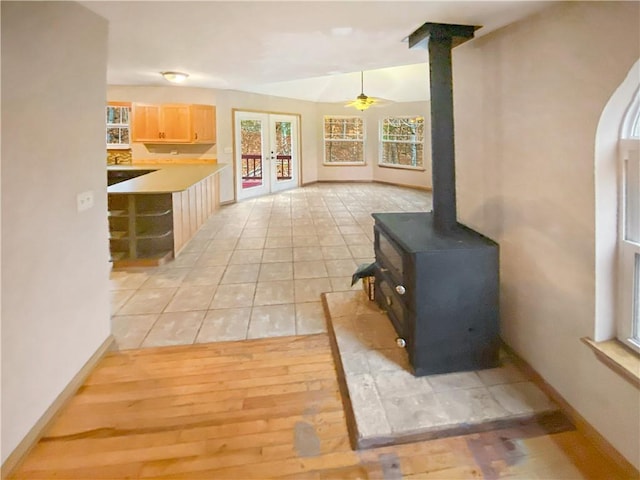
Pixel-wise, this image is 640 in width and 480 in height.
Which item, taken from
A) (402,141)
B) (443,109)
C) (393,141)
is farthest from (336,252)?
(393,141)

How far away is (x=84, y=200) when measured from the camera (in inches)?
92.0

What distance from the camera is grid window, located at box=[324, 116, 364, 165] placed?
37.3 ft

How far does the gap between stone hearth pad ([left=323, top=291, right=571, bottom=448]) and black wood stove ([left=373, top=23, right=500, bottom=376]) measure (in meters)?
0.10

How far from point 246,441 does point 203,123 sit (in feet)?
22.6

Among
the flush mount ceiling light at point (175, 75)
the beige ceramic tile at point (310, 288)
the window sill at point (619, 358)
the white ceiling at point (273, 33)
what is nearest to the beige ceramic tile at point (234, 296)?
the beige ceramic tile at point (310, 288)

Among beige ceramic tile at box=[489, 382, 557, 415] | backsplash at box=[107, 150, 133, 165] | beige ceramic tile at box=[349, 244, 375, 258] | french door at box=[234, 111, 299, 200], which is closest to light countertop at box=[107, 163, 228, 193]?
beige ceramic tile at box=[349, 244, 375, 258]

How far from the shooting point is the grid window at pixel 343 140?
1137cm

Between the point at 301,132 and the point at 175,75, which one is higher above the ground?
the point at 301,132

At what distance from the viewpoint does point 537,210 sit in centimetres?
215

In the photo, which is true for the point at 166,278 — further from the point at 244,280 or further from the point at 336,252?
the point at 336,252

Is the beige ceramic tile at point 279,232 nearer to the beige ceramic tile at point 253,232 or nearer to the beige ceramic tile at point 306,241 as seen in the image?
the beige ceramic tile at point 253,232

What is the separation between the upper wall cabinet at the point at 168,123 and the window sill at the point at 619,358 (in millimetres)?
7263

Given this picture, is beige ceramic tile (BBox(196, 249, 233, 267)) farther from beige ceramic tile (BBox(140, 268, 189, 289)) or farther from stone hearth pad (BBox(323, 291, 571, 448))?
stone hearth pad (BBox(323, 291, 571, 448))

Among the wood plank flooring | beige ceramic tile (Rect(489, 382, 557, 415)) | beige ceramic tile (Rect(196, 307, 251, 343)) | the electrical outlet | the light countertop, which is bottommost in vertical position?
the wood plank flooring
